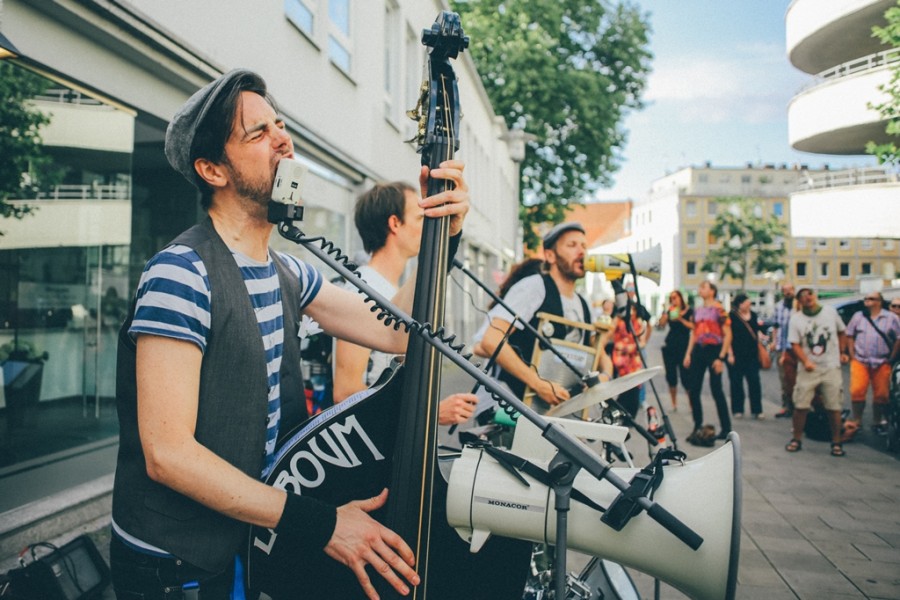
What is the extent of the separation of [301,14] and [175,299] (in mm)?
7848

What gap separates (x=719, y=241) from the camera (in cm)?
7856

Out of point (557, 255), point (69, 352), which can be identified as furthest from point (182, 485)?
point (69, 352)

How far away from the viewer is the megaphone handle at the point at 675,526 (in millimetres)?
1442

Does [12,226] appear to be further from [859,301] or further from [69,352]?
[859,301]

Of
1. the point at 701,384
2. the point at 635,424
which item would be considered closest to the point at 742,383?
the point at 701,384

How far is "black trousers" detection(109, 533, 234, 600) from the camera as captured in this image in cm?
152

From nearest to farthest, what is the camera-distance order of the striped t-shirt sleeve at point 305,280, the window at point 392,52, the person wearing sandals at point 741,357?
the striped t-shirt sleeve at point 305,280 → the person wearing sandals at point 741,357 → the window at point 392,52

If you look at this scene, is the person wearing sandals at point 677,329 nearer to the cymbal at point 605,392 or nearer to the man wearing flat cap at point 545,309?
the man wearing flat cap at point 545,309

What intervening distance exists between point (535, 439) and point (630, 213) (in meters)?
98.8

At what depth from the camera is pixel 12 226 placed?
4465 millimetres

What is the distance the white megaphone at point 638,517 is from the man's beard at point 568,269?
2585 mm

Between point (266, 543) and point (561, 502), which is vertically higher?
point (561, 502)

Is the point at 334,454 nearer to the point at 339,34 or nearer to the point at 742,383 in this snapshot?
the point at 339,34

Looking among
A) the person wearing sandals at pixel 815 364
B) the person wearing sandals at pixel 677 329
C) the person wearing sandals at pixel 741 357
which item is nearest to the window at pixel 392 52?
the person wearing sandals at pixel 677 329
